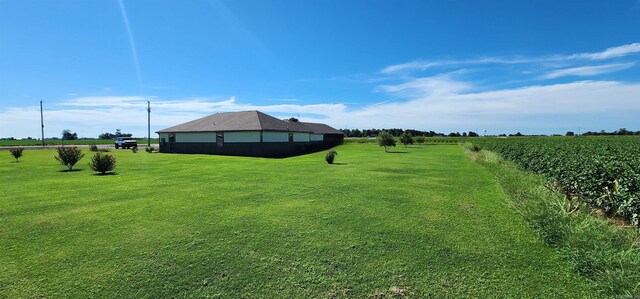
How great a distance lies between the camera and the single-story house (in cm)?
3238

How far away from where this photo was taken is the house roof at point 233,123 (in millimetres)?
33247

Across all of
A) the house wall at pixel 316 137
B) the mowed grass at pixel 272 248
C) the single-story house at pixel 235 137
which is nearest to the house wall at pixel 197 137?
the single-story house at pixel 235 137

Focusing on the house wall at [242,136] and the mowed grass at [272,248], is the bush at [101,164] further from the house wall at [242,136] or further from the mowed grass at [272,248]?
the house wall at [242,136]

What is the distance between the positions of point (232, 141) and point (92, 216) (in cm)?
2634

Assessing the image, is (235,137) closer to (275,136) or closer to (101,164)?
(275,136)

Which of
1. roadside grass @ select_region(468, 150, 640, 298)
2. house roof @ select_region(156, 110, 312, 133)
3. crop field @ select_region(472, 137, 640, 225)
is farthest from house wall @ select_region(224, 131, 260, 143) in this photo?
roadside grass @ select_region(468, 150, 640, 298)

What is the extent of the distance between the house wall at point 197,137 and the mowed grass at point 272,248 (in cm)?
2537

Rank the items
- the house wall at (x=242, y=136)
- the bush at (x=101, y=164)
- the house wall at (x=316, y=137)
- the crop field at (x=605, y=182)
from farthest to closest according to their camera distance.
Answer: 1. the house wall at (x=316, y=137)
2. the house wall at (x=242, y=136)
3. the bush at (x=101, y=164)
4. the crop field at (x=605, y=182)

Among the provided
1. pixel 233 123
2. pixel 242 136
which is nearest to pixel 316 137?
pixel 233 123

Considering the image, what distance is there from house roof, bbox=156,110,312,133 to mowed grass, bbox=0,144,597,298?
2375 cm

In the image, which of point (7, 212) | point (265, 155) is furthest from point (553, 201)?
point (265, 155)

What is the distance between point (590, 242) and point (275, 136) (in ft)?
99.4

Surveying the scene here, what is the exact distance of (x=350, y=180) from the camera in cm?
1332

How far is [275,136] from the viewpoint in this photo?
33.9 meters
